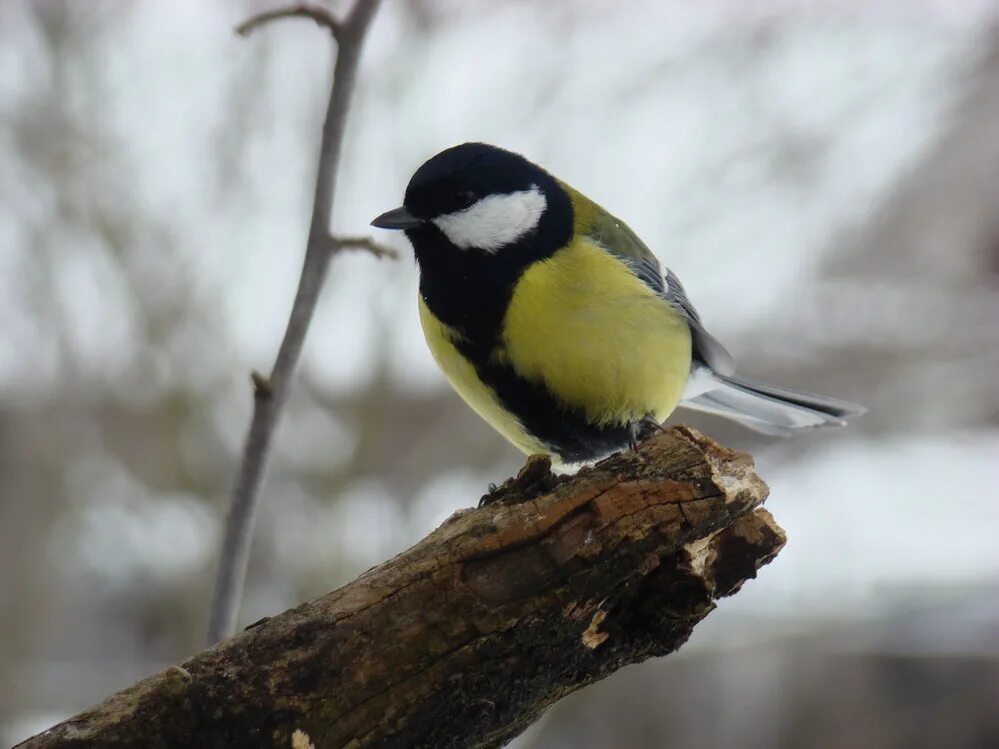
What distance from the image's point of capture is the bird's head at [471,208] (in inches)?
52.7

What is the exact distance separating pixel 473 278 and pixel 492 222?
106 millimetres

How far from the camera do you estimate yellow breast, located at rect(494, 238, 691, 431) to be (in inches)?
49.6

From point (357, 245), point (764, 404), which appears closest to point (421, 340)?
point (764, 404)

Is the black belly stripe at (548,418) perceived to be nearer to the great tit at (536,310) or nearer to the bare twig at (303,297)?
the great tit at (536,310)

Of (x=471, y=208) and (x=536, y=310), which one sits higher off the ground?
(x=471, y=208)

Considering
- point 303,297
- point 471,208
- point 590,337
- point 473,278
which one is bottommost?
point 303,297

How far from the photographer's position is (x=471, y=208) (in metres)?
1.36

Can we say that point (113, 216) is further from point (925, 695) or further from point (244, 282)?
point (925, 695)

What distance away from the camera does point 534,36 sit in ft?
8.82

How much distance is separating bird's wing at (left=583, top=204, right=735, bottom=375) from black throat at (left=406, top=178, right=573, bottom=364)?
9 centimetres

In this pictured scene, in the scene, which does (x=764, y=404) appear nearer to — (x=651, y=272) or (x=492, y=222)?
(x=651, y=272)

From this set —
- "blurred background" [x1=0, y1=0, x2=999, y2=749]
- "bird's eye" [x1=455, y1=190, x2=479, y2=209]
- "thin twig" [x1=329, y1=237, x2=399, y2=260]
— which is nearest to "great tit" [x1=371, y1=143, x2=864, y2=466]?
"bird's eye" [x1=455, y1=190, x2=479, y2=209]

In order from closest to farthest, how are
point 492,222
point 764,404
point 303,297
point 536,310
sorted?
point 303,297 < point 536,310 < point 492,222 < point 764,404

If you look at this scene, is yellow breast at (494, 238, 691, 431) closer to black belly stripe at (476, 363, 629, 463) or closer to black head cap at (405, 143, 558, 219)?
black belly stripe at (476, 363, 629, 463)
